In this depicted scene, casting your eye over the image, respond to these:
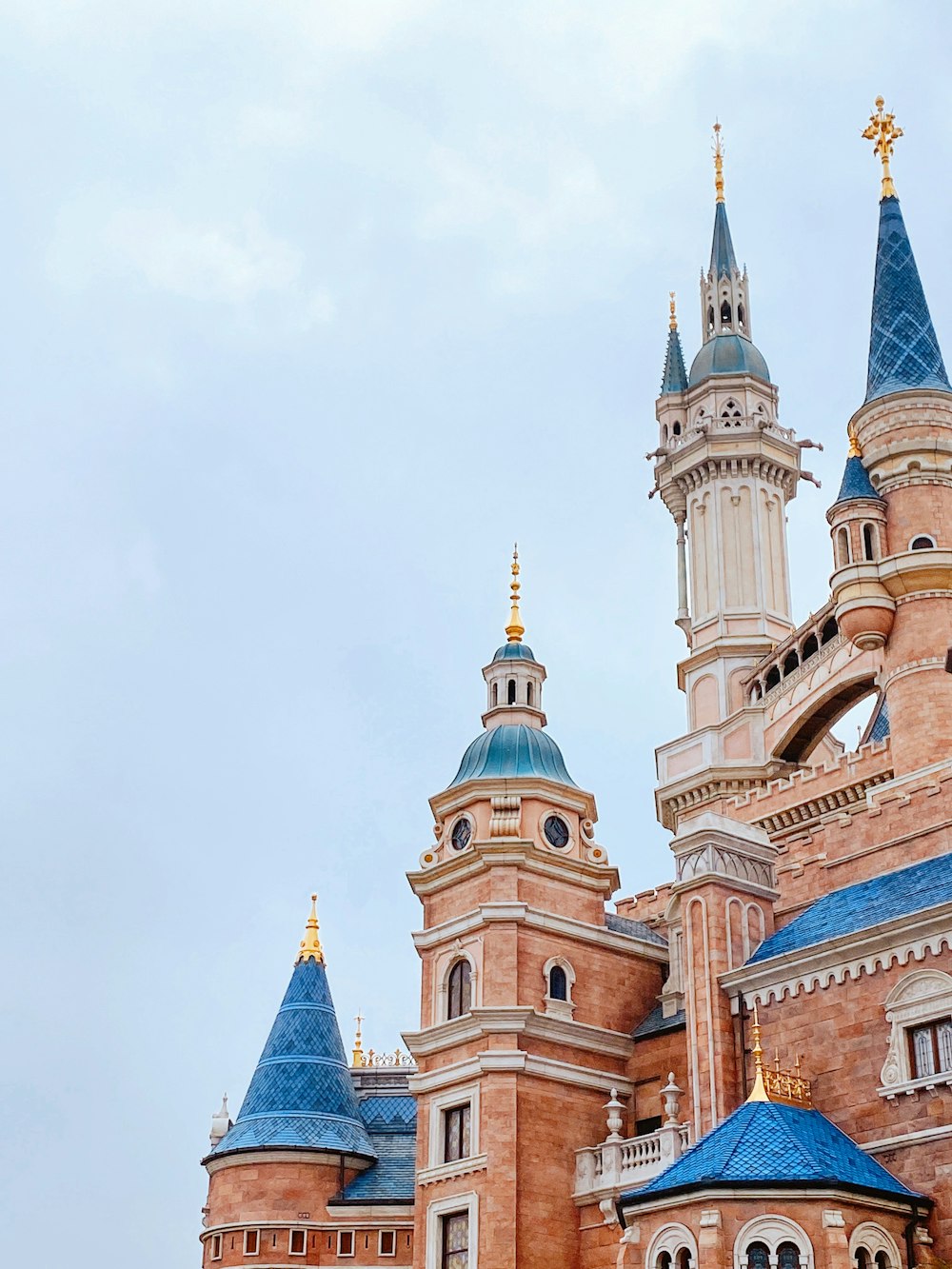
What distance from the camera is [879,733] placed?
46.9 meters

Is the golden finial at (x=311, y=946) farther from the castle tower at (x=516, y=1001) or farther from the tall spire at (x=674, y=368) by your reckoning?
the tall spire at (x=674, y=368)

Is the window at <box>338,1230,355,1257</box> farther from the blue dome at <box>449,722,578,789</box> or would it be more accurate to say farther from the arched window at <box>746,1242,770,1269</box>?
the arched window at <box>746,1242,770,1269</box>

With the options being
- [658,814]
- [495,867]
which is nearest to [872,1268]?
[495,867]

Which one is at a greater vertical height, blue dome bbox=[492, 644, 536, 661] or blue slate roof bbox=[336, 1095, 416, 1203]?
blue dome bbox=[492, 644, 536, 661]

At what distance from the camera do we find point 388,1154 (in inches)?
1613

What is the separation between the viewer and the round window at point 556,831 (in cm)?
3803

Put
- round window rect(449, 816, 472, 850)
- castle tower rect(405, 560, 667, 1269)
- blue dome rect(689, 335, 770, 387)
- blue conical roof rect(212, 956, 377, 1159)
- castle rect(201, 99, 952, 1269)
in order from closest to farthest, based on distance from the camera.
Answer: castle rect(201, 99, 952, 1269), castle tower rect(405, 560, 667, 1269), round window rect(449, 816, 472, 850), blue conical roof rect(212, 956, 377, 1159), blue dome rect(689, 335, 770, 387)

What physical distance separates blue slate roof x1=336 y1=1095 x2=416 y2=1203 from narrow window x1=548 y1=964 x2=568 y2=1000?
6.32m

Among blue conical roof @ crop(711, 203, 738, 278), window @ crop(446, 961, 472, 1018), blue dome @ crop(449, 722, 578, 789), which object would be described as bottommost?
window @ crop(446, 961, 472, 1018)

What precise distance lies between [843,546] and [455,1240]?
1784 cm

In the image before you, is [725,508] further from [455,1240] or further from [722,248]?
[455,1240]

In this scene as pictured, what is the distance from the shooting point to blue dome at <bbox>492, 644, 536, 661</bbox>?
4172cm

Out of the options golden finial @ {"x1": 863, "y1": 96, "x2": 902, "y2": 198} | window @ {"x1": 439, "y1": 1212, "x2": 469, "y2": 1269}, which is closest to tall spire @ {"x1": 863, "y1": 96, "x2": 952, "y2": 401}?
golden finial @ {"x1": 863, "y1": 96, "x2": 902, "y2": 198}

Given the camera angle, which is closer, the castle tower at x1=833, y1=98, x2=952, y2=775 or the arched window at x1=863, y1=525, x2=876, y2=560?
the castle tower at x1=833, y1=98, x2=952, y2=775
